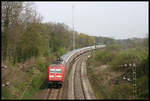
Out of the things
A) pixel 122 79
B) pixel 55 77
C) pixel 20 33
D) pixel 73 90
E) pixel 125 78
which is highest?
pixel 20 33

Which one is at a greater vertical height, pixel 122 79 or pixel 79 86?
pixel 122 79

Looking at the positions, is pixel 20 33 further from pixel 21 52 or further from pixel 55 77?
pixel 55 77

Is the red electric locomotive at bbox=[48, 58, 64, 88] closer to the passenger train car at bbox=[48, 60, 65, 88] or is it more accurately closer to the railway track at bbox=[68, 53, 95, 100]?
the passenger train car at bbox=[48, 60, 65, 88]

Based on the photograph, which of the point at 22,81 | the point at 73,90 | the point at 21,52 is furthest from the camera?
the point at 21,52

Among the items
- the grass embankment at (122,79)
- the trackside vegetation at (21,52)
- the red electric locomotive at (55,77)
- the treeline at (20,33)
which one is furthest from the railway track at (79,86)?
the treeline at (20,33)

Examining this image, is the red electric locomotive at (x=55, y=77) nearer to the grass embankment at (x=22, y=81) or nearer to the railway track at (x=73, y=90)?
the railway track at (x=73, y=90)

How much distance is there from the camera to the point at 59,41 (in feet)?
177

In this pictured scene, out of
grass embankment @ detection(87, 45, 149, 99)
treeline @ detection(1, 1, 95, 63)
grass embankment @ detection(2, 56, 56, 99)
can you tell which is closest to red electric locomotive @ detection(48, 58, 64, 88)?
grass embankment @ detection(2, 56, 56, 99)

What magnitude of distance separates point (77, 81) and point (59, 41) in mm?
27242

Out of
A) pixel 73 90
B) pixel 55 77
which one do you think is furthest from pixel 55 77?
pixel 73 90

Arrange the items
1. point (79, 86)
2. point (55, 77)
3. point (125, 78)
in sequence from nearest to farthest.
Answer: point (55, 77), point (125, 78), point (79, 86)

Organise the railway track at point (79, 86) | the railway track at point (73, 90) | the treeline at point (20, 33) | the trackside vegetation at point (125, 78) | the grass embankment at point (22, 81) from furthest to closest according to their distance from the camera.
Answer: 1. the treeline at point (20, 33)
2. the railway track at point (79, 86)
3. the railway track at point (73, 90)
4. the trackside vegetation at point (125, 78)
5. the grass embankment at point (22, 81)

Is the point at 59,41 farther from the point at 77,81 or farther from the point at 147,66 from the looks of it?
the point at 147,66

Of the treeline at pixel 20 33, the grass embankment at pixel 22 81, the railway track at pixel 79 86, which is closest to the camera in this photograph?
the grass embankment at pixel 22 81
